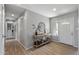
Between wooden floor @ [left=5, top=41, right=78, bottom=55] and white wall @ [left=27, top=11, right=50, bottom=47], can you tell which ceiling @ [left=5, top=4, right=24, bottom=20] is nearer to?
white wall @ [left=27, top=11, right=50, bottom=47]

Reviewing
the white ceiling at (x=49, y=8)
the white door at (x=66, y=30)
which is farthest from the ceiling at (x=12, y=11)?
the white door at (x=66, y=30)

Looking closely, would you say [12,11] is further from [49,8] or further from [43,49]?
[43,49]

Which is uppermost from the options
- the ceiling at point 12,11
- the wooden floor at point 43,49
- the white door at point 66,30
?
the ceiling at point 12,11

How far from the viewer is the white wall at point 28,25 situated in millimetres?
1463

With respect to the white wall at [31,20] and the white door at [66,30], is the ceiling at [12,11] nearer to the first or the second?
the white wall at [31,20]

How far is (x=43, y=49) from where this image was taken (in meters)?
1.47

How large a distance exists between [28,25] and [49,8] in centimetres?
52

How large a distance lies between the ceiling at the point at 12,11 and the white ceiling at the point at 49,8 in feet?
0.31

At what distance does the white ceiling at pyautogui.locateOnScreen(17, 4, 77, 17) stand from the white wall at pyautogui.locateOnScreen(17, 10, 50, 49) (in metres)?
0.08

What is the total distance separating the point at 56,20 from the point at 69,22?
0.24 metres

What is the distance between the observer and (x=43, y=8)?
146 centimetres

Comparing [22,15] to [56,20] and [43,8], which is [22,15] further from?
[56,20]

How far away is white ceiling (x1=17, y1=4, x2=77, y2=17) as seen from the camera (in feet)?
4.61
